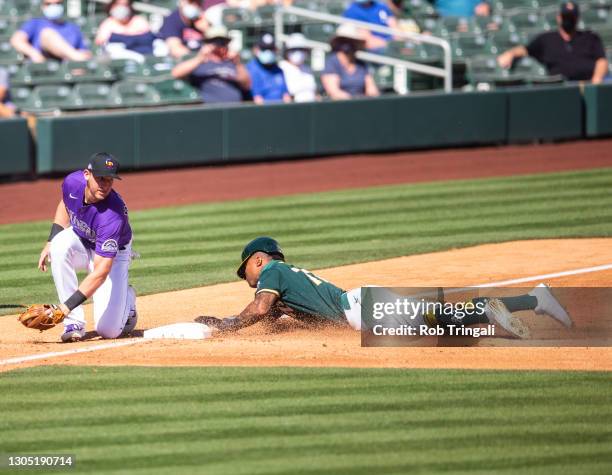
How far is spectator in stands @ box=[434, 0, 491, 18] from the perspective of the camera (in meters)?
21.9

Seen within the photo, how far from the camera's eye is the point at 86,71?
1689cm

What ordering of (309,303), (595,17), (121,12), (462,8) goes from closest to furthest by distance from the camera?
(309,303), (121,12), (462,8), (595,17)

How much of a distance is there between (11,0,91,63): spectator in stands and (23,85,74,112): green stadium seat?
1.64 ft

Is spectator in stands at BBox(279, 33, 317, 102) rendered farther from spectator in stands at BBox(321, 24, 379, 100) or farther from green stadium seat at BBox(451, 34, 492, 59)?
green stadium seat at BBox(451, 34, 492, 59)

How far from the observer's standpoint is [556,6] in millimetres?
22438

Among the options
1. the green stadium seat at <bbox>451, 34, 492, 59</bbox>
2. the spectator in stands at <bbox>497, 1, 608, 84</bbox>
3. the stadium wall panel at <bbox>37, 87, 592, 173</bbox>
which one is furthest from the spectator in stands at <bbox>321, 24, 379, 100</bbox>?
the spectator in stands at <bbox>497, 1, 608, 84</bbox>

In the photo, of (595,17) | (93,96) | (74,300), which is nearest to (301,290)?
(74,300)

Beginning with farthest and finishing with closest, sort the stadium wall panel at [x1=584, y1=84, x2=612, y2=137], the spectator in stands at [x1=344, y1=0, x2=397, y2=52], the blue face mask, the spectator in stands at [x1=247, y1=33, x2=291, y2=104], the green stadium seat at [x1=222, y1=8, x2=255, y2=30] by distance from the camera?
the spectator in stands at [x1=344, y1=0, x2=397, y2=52]
the stadium wall panel at [x1=584, y1=84, x2=612, y2=137]
the green stadium seat at [x1=222, y1=8, x2=255, y2=30]
the spectator in stands at [x1=247, y1=33, x2=291, y2=104]
the blue face mask

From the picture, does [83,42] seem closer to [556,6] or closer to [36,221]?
[36,221]

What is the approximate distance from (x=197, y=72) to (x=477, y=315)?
9.19m

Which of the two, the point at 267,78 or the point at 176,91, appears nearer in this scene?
the point at 176,91

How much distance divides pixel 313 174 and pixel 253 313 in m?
8.44

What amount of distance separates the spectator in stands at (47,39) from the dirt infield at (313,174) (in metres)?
1.94

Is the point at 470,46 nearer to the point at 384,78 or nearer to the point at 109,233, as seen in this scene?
the point at 384,78
